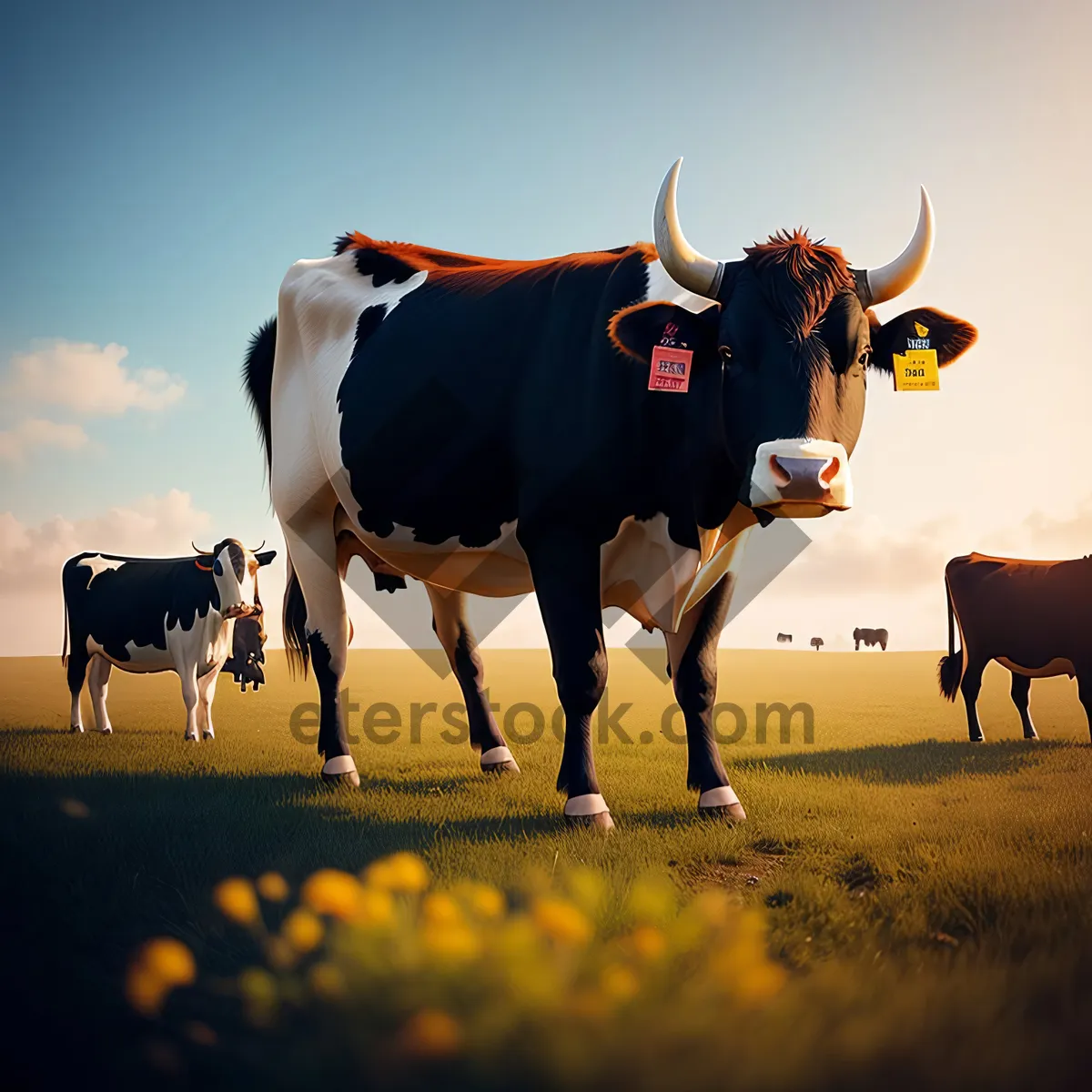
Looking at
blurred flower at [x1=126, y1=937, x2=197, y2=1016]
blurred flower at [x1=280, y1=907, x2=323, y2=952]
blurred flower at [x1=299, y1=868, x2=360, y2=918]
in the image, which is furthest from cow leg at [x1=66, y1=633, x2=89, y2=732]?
blurred flower at [x1=280, y1=907, x2=323, y2=952]

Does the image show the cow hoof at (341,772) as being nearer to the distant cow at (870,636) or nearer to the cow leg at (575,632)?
the cow leg at (575,632)

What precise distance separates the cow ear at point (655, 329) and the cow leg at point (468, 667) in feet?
9.77

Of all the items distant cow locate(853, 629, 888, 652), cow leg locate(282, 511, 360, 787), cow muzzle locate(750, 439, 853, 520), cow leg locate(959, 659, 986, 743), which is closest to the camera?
cow muzzle locate(750, 439, 853, 520)

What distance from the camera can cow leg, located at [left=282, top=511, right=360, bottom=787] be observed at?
18.2ft

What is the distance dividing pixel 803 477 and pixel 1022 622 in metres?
5.03

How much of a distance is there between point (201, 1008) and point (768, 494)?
8.19 feet

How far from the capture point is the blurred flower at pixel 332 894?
2570 millimetres

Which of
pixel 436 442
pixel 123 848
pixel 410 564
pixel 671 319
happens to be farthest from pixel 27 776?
pixel 671 319

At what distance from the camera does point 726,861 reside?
3486mm

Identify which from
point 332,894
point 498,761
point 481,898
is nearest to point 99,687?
point 498,761

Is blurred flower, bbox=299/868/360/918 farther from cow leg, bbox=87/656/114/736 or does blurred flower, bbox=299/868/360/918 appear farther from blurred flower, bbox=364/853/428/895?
cow leg, bbox=87/656/114/736

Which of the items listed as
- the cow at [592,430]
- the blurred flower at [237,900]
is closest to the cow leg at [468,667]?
the cow at [592,430]

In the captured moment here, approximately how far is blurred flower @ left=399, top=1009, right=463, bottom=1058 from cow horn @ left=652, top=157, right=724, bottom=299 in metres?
3.12

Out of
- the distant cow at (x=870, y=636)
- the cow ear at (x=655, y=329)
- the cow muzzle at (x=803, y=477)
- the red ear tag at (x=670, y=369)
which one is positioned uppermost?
the cow ear at (x=655, y=329)
